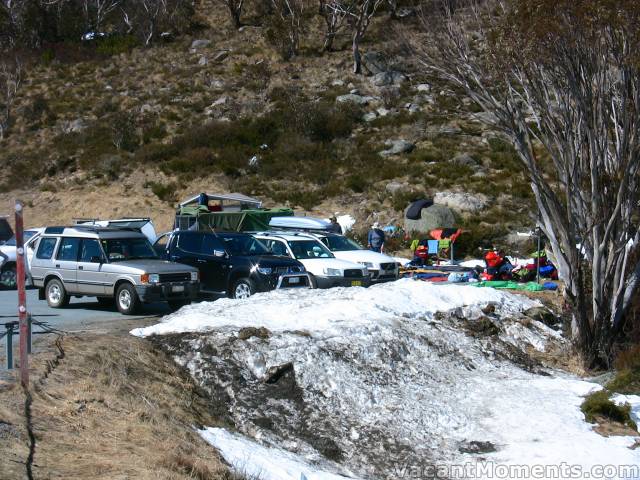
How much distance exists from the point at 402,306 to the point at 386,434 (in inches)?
187

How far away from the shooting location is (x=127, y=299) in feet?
51.7

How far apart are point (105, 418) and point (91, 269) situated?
7487mm

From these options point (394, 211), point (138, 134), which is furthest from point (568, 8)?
point (138, 134)

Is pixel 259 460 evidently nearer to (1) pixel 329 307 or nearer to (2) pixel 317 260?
(1) pixel 329 307

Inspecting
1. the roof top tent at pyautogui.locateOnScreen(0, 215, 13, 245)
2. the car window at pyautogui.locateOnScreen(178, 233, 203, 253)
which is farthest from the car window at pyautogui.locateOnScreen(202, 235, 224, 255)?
the roof top tent at pyautogui.locateOnScreen(0, 215, 13, 245)

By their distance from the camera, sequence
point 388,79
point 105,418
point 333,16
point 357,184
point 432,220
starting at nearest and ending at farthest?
1. point 105,418
2. point 432,220
3. point 357,184
4. point 388,79
5. point 333,16

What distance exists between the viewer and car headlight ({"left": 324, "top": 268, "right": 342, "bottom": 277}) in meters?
19.2

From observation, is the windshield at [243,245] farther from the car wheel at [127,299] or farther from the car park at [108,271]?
the car wheel at [127,299]

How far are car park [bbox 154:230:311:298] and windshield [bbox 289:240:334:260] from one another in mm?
1370

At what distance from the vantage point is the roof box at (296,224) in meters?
26.5

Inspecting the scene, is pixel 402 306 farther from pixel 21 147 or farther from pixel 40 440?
pixel 21 147

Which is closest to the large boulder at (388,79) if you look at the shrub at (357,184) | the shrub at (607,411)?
the shrub at (357,184)

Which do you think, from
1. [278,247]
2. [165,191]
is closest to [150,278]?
[278,247]

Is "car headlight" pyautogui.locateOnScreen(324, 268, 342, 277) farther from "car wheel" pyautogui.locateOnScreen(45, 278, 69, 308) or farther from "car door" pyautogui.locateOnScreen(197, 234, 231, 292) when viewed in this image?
"car wheel" pyautogui.locateOnScreen(45, 278, 69, 308)
